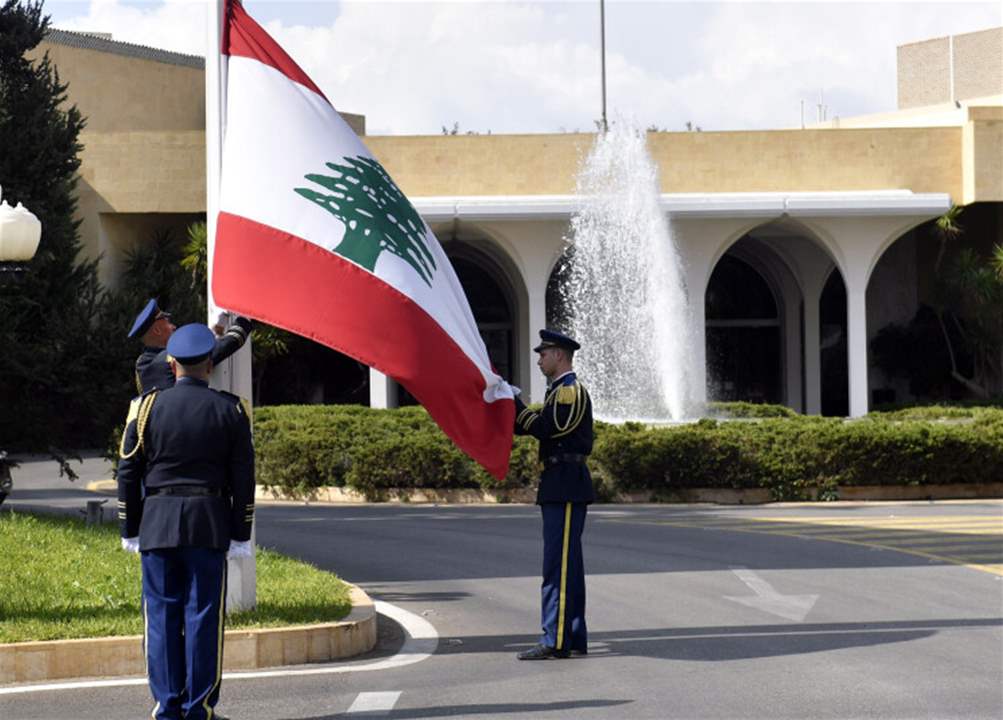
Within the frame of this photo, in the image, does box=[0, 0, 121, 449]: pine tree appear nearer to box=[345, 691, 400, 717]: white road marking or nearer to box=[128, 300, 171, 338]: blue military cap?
box=[128, 300, 171, 338]: blue military cap

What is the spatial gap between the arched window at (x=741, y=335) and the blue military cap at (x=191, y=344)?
126ft

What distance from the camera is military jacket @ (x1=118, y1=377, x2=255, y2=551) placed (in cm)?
755

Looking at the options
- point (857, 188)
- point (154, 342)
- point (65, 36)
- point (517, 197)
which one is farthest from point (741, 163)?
point (154, 342)

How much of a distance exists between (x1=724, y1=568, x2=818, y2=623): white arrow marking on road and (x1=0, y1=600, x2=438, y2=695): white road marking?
250 centimetres

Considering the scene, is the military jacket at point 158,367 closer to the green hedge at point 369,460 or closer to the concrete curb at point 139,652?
the concrete curb at point 139,652

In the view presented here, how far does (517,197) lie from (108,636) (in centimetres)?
2798

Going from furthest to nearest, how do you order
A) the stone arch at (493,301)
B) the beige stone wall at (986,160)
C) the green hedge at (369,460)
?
the stone arch at (493,301) < the beige stone wall at (986,160) < the green hedge at (369,460)

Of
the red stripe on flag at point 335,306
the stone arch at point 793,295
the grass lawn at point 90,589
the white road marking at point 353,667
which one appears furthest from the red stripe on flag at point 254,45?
the stone arch at point 793,295

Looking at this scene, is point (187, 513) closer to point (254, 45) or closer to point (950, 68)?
point (254, 45)

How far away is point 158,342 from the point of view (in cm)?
932

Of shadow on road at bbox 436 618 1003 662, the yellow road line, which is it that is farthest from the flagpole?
the yellow road line

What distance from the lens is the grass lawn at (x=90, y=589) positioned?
31.8 feet

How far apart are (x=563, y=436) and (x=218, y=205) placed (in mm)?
2592

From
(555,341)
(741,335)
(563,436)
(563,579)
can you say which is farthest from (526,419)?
(741,335)
